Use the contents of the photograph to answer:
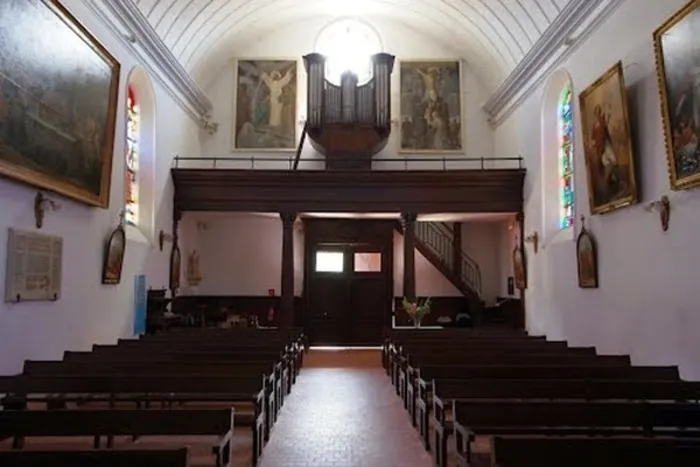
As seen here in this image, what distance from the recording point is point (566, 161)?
11.2 meters

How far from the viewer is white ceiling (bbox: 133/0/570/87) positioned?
37.5 feet

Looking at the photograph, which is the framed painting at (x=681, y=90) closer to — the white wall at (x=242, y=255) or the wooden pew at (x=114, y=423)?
the wooden pew at (x=114, y=423)

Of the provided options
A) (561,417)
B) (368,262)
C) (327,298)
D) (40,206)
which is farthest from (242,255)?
(561,417)

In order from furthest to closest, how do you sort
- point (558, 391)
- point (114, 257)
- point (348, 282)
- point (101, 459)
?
point (348, 282) < point (114, 257) < point (558, 391) < point (101, 459)

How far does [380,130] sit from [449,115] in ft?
7.42

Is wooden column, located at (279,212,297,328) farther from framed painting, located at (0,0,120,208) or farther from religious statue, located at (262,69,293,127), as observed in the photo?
framed painting, located at (0,0,120,208)

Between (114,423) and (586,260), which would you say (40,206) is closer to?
(114,423)

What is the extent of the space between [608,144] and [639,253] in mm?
1662

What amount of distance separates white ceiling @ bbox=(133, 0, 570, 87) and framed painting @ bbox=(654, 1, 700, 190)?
3.79 m

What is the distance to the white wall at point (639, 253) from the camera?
665 cm

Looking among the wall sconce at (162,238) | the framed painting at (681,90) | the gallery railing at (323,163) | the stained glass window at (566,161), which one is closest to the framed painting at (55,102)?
the wall sconce at (162,238)

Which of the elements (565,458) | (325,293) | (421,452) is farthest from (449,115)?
(565,458)

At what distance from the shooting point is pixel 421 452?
5.86 meters

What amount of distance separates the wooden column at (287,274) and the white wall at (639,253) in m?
5.65
